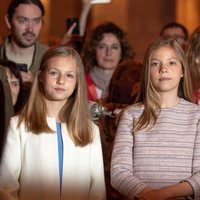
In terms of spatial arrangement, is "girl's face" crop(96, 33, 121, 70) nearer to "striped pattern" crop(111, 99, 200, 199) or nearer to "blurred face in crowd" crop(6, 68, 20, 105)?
"blurred face in crowd" crop(6, 68, 20, 105)

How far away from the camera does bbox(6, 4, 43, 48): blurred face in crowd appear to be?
4062mm

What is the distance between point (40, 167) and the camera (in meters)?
2.79

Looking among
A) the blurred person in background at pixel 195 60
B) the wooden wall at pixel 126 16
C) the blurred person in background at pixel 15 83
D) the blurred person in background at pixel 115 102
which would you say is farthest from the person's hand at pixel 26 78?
the wooden wall at pixel 126 16

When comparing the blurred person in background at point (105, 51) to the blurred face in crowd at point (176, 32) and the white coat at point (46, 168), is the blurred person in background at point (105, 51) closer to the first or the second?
the blurred face in crowd at point (176, 32)

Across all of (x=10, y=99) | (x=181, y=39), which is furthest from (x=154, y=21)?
(x=10, y=99)

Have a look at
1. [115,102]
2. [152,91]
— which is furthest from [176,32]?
[152,91]

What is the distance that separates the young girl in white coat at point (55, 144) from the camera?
9.09 ft

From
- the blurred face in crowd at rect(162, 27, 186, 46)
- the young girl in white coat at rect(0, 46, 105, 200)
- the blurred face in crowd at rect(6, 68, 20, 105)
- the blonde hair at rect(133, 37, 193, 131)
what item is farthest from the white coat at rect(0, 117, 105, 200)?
the blurred face in crowd at rect(162, 27, 186, 46)

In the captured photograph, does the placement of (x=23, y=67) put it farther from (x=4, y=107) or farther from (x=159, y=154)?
(x=159, y=154)

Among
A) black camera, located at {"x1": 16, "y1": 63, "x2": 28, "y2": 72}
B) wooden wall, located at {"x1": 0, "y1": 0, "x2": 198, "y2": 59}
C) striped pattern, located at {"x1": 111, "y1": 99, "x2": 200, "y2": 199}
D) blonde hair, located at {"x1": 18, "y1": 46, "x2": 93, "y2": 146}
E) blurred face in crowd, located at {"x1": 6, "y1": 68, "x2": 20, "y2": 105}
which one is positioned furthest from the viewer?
wooden wall, located at {"x1": 0, "y1": 0, "x2": 198, "y2": 59}

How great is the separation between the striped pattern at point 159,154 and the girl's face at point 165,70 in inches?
5.8

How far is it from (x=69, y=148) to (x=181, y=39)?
2380mm

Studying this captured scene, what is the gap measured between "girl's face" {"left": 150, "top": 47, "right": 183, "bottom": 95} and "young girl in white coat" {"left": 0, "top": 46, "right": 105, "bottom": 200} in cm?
37

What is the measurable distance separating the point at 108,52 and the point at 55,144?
62.7 inches
